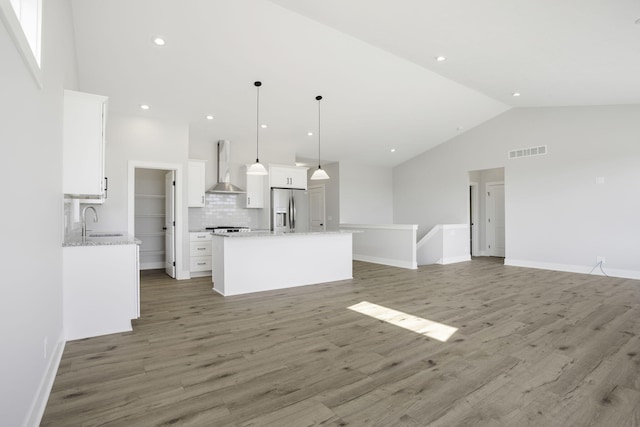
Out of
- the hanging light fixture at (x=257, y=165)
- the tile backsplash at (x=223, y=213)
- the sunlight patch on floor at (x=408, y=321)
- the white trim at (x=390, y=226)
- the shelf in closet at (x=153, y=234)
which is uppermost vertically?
the hanging light fixture at (x=257, y=165)

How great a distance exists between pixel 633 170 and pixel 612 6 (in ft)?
14.2

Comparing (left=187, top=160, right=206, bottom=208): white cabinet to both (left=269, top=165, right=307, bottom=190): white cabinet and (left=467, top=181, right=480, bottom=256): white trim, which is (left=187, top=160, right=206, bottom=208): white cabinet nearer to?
(left=269, top=165, right=307, bottom=190): white cabinet

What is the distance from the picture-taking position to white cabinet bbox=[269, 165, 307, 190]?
7219 millimetres

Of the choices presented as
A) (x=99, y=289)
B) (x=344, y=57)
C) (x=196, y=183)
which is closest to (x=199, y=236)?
(x=196, y=183)

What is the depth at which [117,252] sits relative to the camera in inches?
126

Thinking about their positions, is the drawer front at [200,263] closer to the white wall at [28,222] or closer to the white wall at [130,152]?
the white wall at [130,152]

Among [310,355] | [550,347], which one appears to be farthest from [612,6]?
[310,355]

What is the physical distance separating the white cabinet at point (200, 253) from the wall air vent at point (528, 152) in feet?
23.4

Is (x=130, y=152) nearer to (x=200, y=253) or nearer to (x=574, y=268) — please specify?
(x=200, y=253)

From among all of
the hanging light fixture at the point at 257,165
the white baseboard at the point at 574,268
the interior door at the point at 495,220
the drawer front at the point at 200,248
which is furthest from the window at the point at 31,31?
the interior door at the point at 495,220

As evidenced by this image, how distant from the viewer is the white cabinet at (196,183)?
629 centimetres

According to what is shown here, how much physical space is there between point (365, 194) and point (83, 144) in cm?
774

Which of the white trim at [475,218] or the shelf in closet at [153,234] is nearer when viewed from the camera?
the shelf in closet at [153,234]

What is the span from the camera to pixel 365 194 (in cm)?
984
